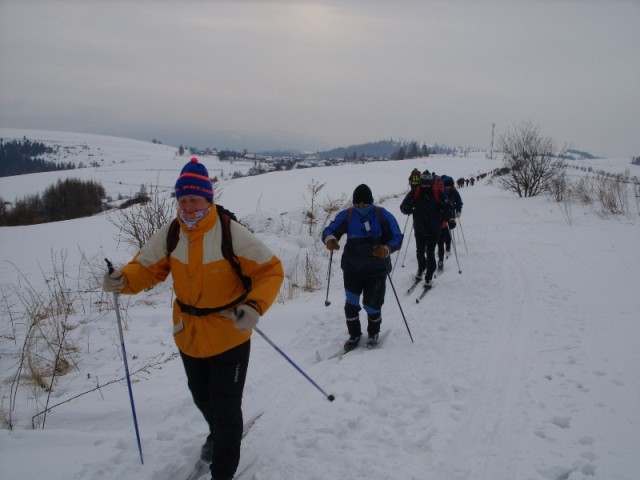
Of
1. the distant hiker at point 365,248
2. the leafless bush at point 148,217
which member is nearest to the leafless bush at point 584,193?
the distant hiker at point 365,248

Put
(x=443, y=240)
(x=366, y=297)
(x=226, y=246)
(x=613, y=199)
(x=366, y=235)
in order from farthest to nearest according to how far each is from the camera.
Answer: (x=613, y=199)
(x=443, y=240)
(x=366, y=297)
(x=366, y=235)
(x=226, y=246)

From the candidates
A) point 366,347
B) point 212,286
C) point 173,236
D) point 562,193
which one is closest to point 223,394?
point 212,286

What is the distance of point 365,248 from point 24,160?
21714 centimetres

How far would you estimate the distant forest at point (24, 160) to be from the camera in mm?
158750

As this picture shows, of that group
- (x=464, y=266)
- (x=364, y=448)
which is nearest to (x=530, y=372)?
(x=364, y=448)

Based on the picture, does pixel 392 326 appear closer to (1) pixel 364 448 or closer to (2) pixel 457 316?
(2) pixel 457 316

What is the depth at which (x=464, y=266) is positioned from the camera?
28.3ft

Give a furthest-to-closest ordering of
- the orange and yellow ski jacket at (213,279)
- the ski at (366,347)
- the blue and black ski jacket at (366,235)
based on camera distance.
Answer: the ski at (366,347) < the blue and black ski jacket at (366,235) < the orange and yellow ski jacket at (213,279)

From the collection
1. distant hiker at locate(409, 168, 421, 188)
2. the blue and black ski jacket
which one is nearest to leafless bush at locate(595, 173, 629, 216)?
distant hiker at locate(409, 168, 421, 188)

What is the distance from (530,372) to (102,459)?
419 cm

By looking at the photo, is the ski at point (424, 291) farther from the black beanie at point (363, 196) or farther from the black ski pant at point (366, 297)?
→ the black beanie at point (363, 196)

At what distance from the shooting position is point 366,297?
188 inches

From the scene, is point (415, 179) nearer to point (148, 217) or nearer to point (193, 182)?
point (193, 182)

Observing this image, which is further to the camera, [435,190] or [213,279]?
[435,190]
